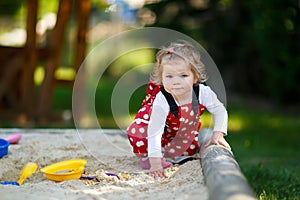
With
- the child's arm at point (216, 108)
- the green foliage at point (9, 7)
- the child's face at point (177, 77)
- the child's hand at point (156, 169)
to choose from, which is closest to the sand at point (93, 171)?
the child's hand at point (156, 169)

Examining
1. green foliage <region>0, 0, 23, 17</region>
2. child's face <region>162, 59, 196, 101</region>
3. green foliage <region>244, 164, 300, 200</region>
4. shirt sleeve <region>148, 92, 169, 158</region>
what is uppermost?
green foliage <region>0, 0, 23, 17</region>

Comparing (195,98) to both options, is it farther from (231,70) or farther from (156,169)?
(231,70)

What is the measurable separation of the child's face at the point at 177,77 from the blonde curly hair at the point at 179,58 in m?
0.03

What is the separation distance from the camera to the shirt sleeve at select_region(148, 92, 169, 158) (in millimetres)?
3203

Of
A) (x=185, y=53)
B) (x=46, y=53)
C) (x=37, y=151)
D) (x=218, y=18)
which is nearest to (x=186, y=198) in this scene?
(x=185, y=53)

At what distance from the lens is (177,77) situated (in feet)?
10.7

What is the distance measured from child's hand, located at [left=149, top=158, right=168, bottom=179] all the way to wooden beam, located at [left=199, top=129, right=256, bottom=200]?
0.74 ft

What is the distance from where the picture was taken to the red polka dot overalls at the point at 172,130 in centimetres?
340

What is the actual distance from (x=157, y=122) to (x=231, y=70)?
22.7 feet

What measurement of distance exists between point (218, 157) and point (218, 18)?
7.25 meters

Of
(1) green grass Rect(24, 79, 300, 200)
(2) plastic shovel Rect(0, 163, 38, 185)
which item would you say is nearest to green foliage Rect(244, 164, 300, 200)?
(1) green grass Rect(24, 79, 300, 200)

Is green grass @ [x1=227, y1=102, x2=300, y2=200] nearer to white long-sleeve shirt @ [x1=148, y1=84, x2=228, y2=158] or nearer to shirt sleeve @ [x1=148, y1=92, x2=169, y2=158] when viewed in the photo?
white long-sleeve shirt @ [x1=148, y1=84, x2=228, y2=158]

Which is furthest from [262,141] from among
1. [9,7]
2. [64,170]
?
[9,7]

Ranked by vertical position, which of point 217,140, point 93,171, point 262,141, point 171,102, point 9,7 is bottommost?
point 262,141
